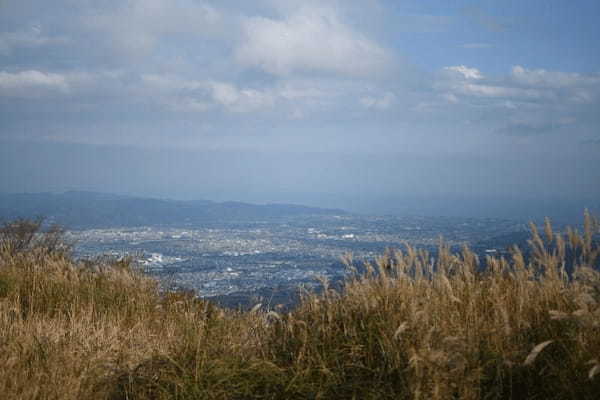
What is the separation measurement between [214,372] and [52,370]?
1304 mm

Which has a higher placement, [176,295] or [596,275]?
[596,275]

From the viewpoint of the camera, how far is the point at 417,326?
158 inches

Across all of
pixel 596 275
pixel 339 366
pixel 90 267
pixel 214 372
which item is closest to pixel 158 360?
pixel 214 372

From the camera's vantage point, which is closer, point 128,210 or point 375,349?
point 375,349

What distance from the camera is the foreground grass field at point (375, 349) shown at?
143 inches

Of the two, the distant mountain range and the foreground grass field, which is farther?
the distant mountain range

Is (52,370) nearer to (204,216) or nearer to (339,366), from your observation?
(339,366)

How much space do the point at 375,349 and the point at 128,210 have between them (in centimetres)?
6935

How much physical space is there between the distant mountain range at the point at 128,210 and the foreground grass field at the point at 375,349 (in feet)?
158

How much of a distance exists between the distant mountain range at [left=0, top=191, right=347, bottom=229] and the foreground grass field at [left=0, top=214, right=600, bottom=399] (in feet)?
158

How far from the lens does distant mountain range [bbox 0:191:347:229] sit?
188 feet

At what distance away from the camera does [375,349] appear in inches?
161

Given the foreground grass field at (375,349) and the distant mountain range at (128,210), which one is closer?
the foreground grass field at (375,349)

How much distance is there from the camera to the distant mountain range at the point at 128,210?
57.4 metres
